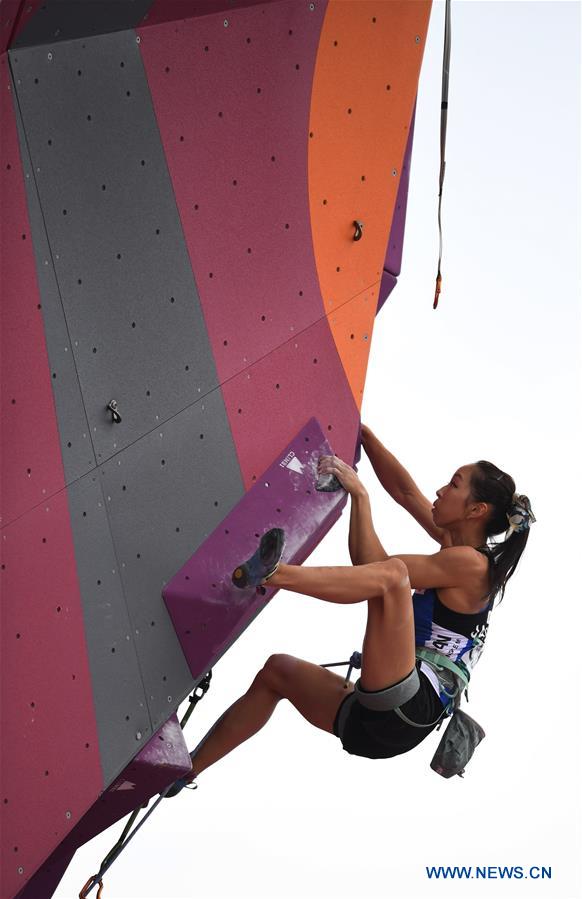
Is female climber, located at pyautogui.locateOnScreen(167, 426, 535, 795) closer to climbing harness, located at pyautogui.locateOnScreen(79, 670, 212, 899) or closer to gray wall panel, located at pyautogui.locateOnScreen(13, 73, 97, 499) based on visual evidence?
climbing harness, located at pyautogui.locateOnScreen(79, 670, 212, 899)

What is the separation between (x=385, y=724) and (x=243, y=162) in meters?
1.26

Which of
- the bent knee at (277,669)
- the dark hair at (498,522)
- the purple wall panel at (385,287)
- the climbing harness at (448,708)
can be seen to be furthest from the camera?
the purple wall panel at (385,287)

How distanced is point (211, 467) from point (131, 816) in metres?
0.83

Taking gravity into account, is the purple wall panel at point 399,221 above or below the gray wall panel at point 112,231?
above

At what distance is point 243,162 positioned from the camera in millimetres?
2727

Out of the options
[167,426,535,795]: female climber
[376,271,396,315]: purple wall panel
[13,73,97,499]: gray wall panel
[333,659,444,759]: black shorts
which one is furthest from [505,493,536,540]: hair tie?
[13,73,97,499]: gray wall panel

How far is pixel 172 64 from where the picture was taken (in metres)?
2.50

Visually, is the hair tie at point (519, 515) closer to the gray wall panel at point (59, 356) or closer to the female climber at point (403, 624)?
the female climber at point (403, 624)

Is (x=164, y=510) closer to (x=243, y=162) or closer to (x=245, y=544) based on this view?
(x=245, y=544)

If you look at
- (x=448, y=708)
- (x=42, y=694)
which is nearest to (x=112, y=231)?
(x=42, y=694)

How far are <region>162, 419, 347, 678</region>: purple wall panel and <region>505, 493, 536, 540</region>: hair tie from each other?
40 cm

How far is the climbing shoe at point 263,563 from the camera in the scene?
2562 mm

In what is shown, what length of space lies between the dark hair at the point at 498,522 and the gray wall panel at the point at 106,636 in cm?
92

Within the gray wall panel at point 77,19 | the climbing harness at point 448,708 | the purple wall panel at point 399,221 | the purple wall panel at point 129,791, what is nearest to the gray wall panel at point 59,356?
the gray wall panel at point 77,19
